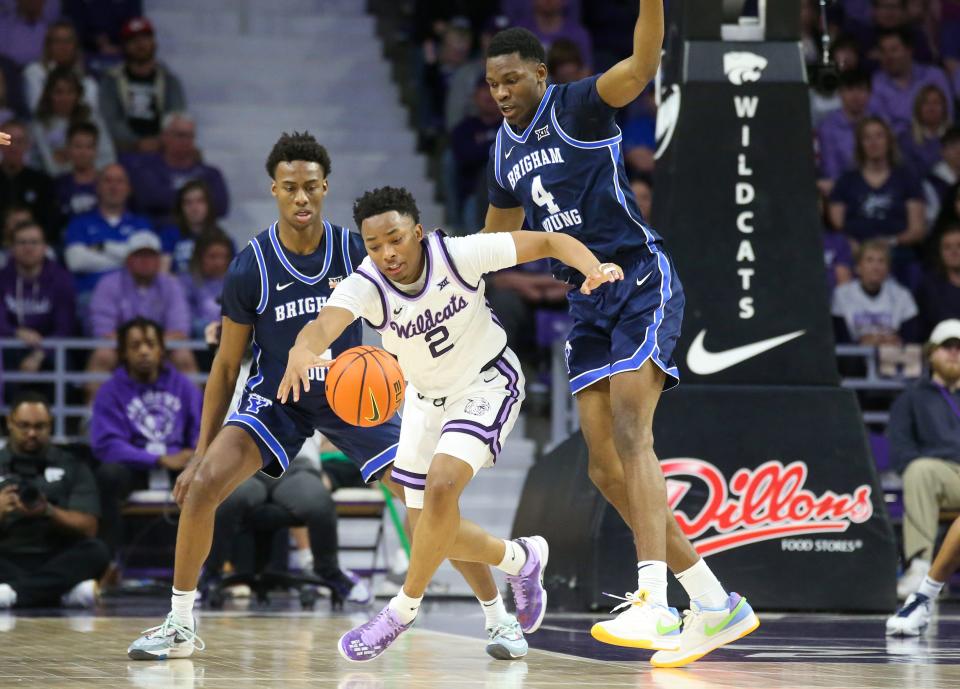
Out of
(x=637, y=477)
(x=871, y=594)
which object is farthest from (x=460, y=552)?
(x=871, y=594)

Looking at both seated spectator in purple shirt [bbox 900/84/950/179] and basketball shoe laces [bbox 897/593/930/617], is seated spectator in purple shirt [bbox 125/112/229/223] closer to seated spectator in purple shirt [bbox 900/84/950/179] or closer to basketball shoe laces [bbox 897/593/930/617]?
seated spectator in purple shirt [bbox 900/84/950/179]

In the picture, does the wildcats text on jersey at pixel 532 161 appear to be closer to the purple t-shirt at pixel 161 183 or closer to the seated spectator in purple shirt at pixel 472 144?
the purple t-shirt at pixel 161 183

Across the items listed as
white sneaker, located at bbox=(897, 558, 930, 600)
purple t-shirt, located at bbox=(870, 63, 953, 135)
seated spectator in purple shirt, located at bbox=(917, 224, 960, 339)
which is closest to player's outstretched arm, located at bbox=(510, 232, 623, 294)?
white sneaker, located at bbox=(897, 558, 930, 600)

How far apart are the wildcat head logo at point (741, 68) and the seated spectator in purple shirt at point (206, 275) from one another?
4.49 meters

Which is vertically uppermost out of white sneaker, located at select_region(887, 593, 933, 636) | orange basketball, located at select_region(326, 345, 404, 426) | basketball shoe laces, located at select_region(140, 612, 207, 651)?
orange basketball, located at select_region(326, 345, 404, 426)

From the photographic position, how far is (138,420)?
1080 centimetres

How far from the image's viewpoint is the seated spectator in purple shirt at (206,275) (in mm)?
12109

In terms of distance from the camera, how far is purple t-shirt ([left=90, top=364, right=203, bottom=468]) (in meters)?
10.7

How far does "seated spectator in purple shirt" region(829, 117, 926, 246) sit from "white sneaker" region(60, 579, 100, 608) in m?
6.40

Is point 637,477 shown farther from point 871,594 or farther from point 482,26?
point 482,26

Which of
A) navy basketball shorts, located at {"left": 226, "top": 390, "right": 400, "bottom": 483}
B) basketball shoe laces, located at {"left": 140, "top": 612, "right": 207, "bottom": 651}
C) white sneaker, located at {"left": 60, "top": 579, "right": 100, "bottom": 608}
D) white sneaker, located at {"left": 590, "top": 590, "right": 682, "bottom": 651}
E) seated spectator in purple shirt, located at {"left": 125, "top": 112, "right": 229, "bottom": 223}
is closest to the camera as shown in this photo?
white sneaker, located at {"left": 590, "top": 590, "right": 682, "bottom": 651}

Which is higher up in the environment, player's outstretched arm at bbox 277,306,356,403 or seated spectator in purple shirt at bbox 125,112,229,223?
seated spectator in purple shirt at bbox 125,112,229,223

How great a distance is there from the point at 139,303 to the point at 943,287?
5.80 metres

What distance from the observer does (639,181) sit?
41.1 feet
